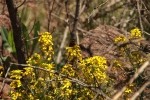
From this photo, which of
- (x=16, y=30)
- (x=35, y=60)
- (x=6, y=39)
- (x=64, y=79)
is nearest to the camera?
(x=64, y=79)

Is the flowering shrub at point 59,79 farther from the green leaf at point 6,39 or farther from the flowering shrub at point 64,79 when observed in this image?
the green leaf at point 6,39

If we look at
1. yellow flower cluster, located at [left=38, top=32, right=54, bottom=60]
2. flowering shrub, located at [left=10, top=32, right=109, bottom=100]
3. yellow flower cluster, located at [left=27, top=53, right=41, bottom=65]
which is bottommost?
flowering shrub, located at [left=10, top=32, right=109, bottom=100]

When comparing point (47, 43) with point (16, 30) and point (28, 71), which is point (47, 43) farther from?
point (16, 30)

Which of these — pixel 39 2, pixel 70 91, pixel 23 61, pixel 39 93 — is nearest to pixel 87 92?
pixel 70 91

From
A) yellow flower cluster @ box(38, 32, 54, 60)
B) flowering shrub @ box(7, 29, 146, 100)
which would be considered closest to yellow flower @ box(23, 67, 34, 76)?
flowering shrub @ box(7, 29, 146, 100)

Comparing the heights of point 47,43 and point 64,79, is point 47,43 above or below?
above

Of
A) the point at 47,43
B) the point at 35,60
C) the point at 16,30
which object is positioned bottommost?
the point at 35,60

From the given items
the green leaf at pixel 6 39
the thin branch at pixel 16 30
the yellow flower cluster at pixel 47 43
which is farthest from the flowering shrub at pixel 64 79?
the green leaf at pixel 6 39

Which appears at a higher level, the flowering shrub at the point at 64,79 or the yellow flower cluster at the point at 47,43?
the yellow flower cluster at the point at 47,43

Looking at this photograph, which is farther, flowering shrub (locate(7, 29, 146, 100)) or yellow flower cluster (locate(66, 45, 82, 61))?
yellow flower cluster (locate(66, 45, 82, 61))

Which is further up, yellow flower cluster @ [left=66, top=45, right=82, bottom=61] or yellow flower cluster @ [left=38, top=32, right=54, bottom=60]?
yellow flower cluster @ [left=38, top=32, right=54, bottom=60]

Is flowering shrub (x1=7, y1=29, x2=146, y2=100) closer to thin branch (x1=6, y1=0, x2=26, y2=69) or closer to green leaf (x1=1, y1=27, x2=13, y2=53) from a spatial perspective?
thin branch (x1=6, y1=0, x2=26, y2=69)

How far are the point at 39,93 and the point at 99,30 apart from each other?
65.9 inches

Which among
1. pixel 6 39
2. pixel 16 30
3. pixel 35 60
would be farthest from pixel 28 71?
pixel 6 39
